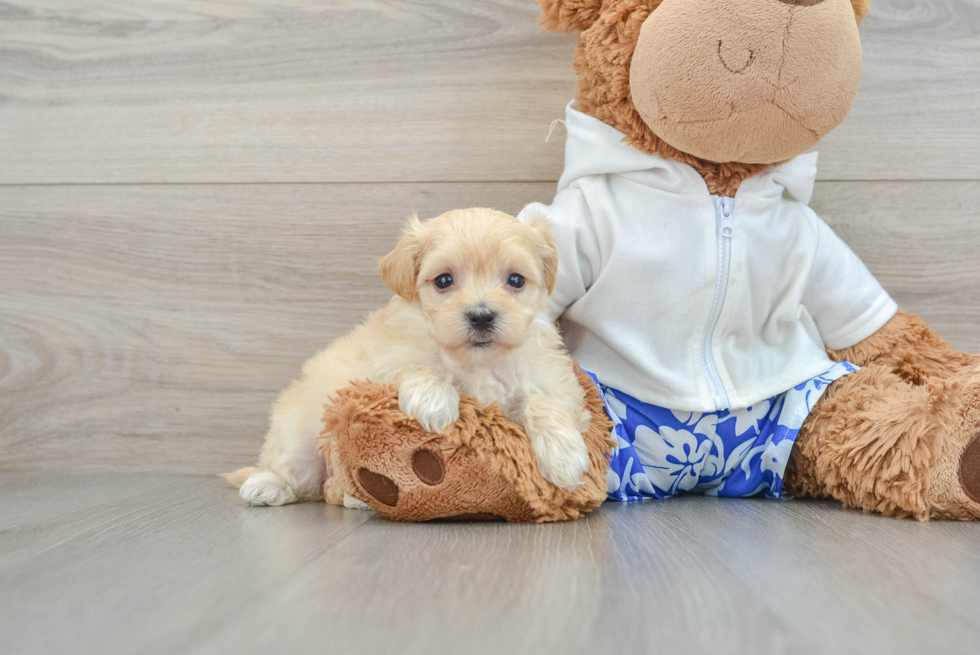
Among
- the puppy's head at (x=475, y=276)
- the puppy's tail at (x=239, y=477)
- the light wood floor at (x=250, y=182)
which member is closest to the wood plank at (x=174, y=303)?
the light wood floor at (x=250, y=182)

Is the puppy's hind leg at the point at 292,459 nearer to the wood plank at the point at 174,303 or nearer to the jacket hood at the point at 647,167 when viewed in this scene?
the wood plank at the point at 174,303

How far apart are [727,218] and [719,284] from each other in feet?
0.35

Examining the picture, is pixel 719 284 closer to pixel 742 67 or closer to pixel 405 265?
pixel 742 67

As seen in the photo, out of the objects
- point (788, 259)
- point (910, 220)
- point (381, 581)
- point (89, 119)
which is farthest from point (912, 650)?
point (89, 119)

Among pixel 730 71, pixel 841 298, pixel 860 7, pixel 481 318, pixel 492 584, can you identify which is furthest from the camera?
pixel 841 298

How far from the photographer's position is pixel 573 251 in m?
1.18

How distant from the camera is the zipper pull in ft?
3.83

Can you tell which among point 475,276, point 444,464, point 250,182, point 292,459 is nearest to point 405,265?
point 475,276

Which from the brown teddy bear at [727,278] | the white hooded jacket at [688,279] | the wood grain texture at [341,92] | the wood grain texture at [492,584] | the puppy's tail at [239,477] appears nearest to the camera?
the wood grain texture at [492,584]

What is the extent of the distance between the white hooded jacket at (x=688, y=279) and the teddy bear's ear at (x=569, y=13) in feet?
0.43

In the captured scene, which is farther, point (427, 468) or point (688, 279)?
point (688, 279)

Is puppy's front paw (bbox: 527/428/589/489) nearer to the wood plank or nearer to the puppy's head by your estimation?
the puppy's head

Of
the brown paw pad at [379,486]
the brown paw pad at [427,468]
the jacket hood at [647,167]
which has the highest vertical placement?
the jacket hood at [647,167]

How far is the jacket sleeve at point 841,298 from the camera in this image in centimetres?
124
